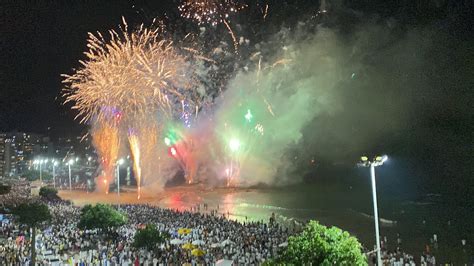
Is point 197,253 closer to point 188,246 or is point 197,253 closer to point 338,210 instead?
point 188,246

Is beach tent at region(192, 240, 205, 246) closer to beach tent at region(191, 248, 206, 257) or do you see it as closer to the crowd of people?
the crowd of people

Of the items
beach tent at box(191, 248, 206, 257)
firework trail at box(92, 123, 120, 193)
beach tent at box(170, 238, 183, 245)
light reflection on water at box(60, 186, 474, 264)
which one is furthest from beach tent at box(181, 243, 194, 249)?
firework trail at box(92, 123, 120, 193)

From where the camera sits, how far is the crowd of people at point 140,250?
64.5ft

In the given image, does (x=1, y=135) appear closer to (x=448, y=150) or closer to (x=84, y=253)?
(x=448, y=150)

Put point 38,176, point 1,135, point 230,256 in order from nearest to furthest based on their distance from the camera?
point 230,256 → point 38,176 → point 1,135

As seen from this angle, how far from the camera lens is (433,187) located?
7969 cm

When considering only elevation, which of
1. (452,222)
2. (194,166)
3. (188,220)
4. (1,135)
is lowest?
(452,222)

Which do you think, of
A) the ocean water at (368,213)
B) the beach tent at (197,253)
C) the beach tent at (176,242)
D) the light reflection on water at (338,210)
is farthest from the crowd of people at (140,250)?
the ocean water at (368,213)

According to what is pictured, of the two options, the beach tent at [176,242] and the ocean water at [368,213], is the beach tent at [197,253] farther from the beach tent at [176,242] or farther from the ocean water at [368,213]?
the ocean water at [368,213]

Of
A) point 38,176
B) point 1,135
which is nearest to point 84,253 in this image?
point 38,176

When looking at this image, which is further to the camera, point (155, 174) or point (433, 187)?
point (433, 187)

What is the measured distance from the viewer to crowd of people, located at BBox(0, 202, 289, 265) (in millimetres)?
19656

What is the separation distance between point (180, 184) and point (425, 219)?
102 ft

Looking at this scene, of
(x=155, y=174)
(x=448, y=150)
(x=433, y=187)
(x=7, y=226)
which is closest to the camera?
(x=7, y=226)
